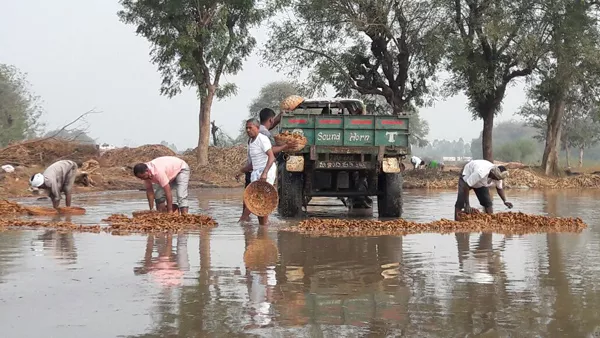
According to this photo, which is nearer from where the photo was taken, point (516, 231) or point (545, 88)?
point (516, 231)

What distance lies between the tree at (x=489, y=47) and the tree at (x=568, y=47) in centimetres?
68

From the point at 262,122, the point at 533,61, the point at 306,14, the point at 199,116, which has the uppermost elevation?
the point at 306,14

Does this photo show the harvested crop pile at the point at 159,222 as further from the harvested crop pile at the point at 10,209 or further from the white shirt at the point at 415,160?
the white shirt at the point at 415,160

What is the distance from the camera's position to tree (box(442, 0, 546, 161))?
32719 millimetres

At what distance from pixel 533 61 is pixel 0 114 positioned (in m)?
39.2

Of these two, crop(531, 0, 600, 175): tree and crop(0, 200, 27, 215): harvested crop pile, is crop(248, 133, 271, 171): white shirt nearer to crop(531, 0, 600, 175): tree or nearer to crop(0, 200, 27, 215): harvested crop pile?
crop(0, 200, 27, 215): harvested crop pile

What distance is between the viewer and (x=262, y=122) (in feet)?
42.7

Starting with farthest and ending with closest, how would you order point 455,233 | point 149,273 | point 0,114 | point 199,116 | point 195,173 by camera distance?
point 0,114
point 199,116
point 195,173
point 455,233
point 149,273

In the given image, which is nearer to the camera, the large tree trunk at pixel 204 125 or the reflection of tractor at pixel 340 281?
the reflection of tractor at pixel 340 281

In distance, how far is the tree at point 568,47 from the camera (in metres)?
32.4

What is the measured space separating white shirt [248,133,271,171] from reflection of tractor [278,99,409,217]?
1188mm

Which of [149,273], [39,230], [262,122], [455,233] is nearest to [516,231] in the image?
[455,233]

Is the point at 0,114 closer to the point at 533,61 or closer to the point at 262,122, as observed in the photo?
the point at 533,61

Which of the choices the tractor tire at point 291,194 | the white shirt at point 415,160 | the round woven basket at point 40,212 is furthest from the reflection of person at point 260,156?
the white shirt at point 415,160
